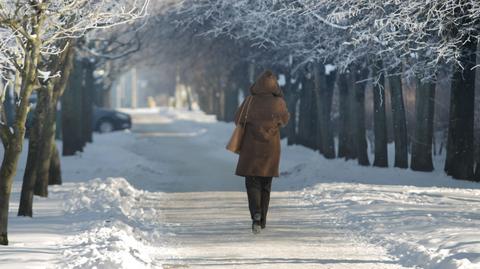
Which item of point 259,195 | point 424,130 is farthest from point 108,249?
point 424,130


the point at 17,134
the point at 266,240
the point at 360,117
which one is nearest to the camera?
the point at 17,134

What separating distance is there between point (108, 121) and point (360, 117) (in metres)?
26.5

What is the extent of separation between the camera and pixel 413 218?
13734 millimetres

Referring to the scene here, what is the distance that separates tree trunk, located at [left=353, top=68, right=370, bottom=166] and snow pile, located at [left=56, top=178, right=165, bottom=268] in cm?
830

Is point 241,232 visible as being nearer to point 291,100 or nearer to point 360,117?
point 360,117

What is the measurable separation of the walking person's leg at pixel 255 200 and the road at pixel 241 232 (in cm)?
15

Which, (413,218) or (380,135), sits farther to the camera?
(380,135)

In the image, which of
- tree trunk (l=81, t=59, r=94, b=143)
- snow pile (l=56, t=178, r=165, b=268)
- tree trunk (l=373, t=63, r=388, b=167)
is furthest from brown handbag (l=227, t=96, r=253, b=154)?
tree trunk (l=81, t=59, r=94, b=143)

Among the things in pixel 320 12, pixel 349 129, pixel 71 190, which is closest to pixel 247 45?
pixel 349 129

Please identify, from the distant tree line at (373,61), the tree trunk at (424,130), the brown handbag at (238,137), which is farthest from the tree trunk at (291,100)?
the brown handbag at (238,137)

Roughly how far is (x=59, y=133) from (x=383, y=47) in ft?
70.5

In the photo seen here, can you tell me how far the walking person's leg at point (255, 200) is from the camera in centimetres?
1272

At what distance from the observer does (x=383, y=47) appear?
21.6m

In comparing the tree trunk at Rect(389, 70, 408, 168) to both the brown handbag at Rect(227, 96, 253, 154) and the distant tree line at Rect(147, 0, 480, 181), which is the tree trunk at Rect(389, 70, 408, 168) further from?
the brown handbag at Rect(227, 96, 253, 154)
